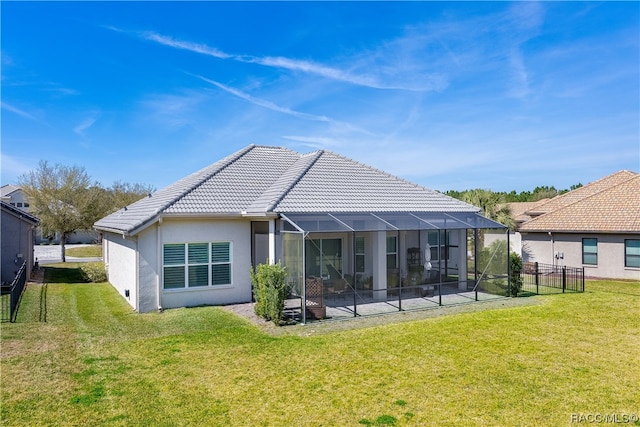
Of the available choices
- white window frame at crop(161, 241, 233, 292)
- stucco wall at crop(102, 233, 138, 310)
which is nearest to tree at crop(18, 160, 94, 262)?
stucco wall at crop(102, 233, 138, 310)

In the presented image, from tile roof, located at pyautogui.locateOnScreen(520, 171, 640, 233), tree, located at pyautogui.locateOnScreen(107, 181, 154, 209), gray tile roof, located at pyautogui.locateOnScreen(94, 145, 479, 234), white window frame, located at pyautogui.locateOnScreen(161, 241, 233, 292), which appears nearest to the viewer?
white window frame, located at pyautogui.locateOnScreen(161, 241, 233, 292)

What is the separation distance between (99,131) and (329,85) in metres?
17.6

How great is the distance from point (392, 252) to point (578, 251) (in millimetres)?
12656

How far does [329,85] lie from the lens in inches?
846

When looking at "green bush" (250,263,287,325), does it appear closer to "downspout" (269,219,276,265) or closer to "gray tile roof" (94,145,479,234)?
"downspout" (269,219,276,265)

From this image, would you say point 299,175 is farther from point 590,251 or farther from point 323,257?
point 590,251

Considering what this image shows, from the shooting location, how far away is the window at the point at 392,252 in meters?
17.9

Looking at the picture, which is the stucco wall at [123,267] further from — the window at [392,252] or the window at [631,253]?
the window at [631,253]

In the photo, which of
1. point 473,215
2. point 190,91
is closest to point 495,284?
point 473,215


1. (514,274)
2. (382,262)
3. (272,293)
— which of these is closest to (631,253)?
(514,274)

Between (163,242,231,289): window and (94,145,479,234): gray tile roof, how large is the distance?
130 centimetres

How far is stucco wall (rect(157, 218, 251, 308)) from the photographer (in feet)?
46.7

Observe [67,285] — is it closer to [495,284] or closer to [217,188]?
[217,188]

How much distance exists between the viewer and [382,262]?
15812mm
